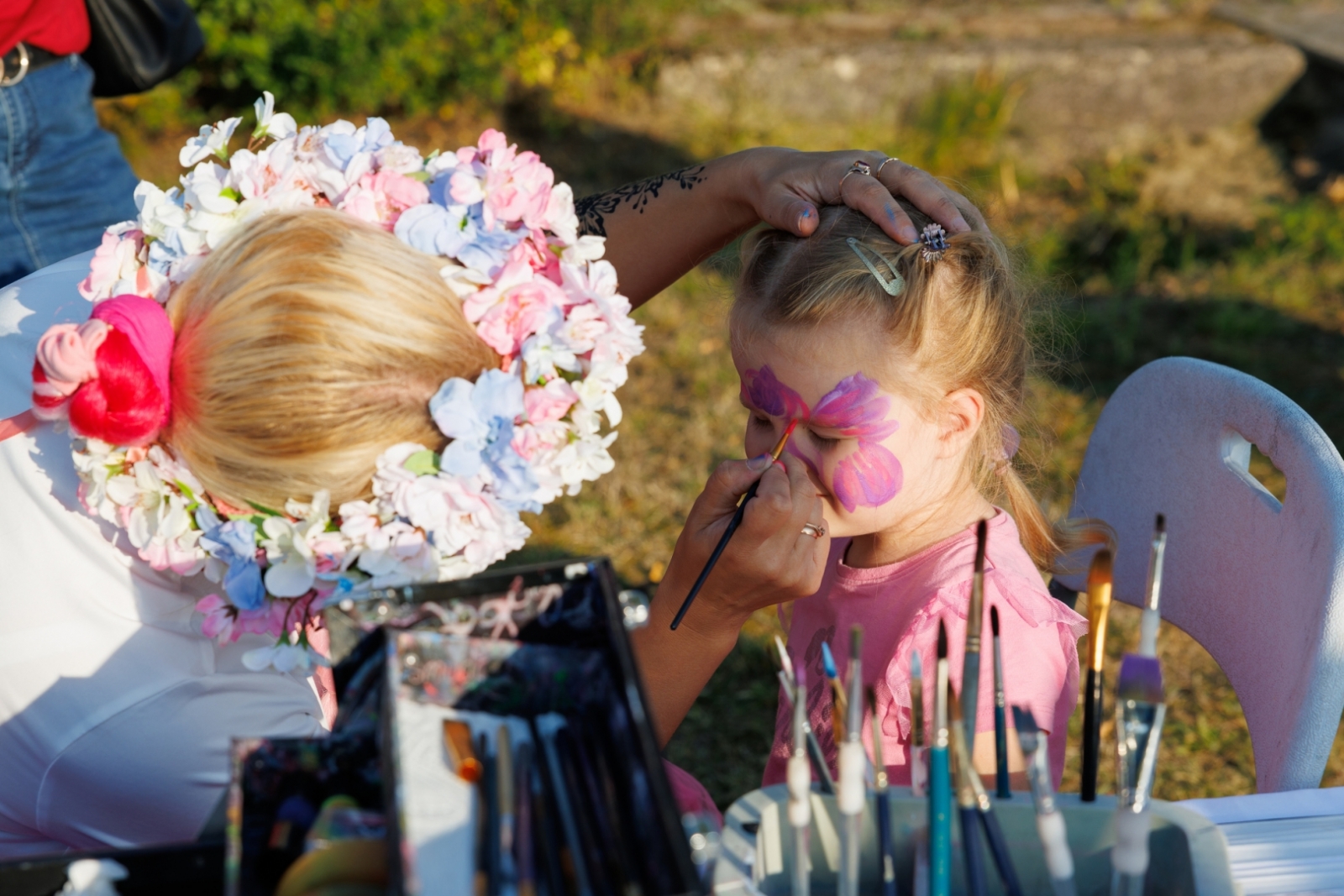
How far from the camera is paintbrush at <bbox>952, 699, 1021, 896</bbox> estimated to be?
0.84 m

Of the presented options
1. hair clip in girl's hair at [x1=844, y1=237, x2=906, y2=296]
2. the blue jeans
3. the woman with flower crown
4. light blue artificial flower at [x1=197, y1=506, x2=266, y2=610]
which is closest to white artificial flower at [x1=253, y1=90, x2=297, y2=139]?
the woman with flower crown

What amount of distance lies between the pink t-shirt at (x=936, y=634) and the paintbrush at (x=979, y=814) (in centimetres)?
49

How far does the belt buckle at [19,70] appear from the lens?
2.13 m

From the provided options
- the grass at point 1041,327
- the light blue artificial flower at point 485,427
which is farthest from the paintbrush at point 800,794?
the grass at point 1041,327

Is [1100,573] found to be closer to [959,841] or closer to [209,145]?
[959,841]

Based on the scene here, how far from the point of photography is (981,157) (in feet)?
15.8

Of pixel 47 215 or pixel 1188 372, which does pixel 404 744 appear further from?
pixel 47 215

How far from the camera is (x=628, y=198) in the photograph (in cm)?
204

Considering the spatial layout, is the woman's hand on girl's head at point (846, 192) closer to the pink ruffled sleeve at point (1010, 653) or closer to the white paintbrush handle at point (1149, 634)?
the pink ruffled sleeve at point (1010, 653)

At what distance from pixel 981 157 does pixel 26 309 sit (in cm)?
413

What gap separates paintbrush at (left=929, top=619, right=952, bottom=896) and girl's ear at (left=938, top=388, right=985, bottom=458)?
835 mm

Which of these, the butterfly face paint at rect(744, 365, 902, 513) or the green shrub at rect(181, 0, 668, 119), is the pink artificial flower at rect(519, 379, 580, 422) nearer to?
the butterfly face paint at rect(744, 365, 902, 513)

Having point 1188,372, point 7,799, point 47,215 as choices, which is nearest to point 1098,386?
point 1188,372

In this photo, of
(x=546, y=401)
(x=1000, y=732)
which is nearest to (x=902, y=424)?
(x=546, y=401)
